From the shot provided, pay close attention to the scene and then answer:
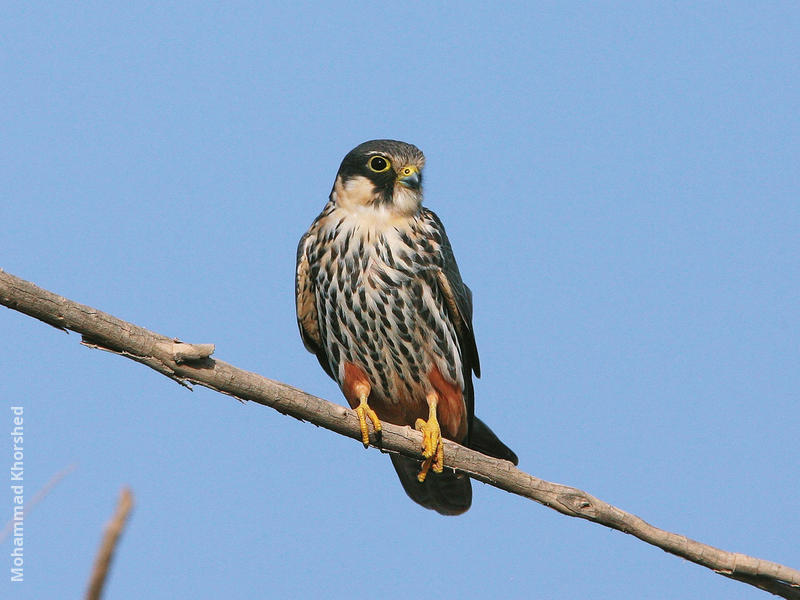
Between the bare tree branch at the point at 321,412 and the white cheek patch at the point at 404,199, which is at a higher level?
the white cheek patch at the point at 404,199

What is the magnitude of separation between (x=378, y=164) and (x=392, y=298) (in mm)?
847

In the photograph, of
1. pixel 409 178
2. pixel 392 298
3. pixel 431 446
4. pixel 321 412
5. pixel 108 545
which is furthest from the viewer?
pixel 409 178

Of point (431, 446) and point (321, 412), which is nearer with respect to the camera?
point (321, 412)

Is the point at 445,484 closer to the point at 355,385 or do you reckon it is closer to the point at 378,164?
the point at 355,385

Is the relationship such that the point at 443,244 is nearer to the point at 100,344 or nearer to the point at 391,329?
the point at 391,329

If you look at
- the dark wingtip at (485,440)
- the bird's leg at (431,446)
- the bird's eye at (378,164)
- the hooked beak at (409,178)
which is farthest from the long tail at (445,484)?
the bird's eye at (378,164)

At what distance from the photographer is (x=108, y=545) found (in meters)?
1.12

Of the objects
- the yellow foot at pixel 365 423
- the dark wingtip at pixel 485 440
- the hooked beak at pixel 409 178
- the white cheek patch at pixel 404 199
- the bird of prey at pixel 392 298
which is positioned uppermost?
the hooked beak at pixel 409 178

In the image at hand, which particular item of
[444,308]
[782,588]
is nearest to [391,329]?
[444,308]

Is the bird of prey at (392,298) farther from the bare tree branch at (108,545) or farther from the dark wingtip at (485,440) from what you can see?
the bare tree branch at (108,545)

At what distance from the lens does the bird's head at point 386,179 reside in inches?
224

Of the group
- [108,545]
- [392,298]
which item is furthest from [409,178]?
[108,545]

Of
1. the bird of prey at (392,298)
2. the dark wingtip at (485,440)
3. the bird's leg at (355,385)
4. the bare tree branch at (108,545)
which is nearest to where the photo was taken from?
the bare tree branch at (108,545)

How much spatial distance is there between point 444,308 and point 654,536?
191cm
